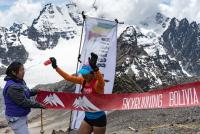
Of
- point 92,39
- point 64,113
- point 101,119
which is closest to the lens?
point 101,119

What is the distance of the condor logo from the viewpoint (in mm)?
13470

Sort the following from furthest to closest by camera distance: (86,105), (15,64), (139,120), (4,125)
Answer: (4,125)
(139,120)
(86,105)
(15,64)

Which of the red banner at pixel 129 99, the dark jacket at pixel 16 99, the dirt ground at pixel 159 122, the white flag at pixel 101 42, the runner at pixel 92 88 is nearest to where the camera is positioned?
the dark jacket at pixel 16 99

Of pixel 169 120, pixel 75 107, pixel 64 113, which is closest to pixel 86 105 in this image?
pixel 75 107

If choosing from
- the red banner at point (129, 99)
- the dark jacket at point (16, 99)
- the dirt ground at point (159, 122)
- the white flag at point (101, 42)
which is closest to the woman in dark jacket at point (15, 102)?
the dark jacket at point (16, 99)

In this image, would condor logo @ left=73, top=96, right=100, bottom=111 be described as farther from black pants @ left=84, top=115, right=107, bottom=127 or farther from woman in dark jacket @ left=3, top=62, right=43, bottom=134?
woman in dark jacket @ left=3, top=62, right=43, bottom=134

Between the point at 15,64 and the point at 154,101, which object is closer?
the point at 15,64

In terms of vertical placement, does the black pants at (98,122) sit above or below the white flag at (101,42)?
below

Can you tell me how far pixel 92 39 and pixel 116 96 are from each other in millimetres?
4666

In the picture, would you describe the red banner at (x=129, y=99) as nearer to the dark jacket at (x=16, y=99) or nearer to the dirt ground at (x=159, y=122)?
the dark jacket at (x=16, y=99)

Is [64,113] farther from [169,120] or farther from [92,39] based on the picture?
[92,39]

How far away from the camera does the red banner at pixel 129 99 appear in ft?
43.4

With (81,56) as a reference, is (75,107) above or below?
below

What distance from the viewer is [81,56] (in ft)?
61.9
